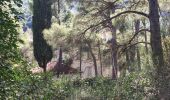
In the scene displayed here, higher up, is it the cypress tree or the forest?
the cypress tree

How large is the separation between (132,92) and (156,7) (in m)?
5.56

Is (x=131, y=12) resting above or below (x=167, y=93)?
above

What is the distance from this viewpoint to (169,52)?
1407cm

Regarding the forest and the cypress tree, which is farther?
the cypress tree

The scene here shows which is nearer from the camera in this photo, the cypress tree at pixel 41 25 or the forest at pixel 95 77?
the forest at pixel 95 77

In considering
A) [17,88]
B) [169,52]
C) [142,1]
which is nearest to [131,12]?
[142,1]

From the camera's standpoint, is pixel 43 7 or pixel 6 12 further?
pixel 43 7

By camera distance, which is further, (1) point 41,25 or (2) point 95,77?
(1) point 41,25

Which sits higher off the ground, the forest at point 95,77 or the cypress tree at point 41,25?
the cypress tree at point 41,25

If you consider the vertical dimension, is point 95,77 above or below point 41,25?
below

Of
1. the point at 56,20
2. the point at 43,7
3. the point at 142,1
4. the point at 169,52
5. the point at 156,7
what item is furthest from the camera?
the point at 56,20

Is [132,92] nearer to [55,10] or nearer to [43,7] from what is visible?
[43,7]

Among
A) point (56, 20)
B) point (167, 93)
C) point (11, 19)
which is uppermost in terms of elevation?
point (56, 20)

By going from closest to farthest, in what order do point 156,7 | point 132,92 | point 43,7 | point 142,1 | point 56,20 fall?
1. point 132,92
2. point 156,7
3. point 142,1
4. point 43,7
5. point 56,20
